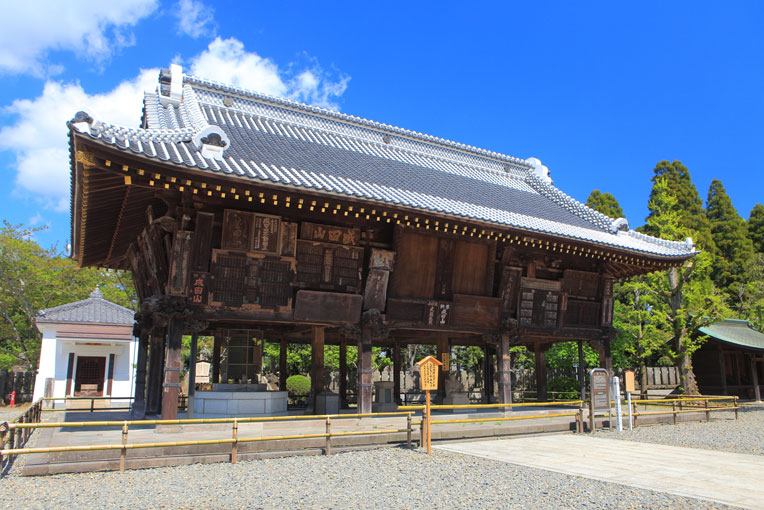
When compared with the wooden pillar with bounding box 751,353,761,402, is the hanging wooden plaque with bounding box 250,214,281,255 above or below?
above

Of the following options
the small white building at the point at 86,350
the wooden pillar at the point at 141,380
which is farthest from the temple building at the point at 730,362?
the small white building at the point at 86,350

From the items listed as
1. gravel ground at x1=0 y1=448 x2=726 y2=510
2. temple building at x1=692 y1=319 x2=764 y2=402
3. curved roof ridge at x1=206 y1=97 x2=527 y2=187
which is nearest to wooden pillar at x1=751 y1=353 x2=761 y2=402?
temple building at x1=692 y1=319 x2=764 y2=402

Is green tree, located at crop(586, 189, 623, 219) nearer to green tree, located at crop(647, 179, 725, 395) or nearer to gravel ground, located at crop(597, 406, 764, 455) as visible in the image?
green tree, located at crop(647, 179, 725, 395)

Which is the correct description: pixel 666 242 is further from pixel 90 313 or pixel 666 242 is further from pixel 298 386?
pixel 90 313

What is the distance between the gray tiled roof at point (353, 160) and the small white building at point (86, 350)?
15400mm

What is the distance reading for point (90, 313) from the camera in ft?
89.1

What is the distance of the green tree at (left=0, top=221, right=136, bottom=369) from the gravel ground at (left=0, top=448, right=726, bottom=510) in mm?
25836

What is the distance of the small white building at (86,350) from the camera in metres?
25.9

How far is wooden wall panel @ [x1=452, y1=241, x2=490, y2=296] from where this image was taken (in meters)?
14.5

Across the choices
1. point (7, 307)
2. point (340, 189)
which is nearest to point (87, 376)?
point (7, 307)

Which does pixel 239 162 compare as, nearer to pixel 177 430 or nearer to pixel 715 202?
pixel 177 430

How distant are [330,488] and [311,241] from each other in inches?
250

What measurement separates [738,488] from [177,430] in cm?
948

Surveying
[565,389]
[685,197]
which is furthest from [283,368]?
[685,197]
